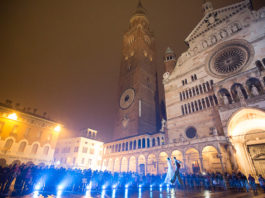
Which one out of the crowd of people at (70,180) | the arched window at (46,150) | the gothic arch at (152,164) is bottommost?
the crowd of people at (70,180)

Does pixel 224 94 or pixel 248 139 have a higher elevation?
pixel 224 94

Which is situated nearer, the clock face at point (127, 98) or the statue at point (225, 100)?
the statue at point (225, 100)

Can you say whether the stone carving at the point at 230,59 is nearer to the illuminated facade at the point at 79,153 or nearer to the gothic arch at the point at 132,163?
the gothic arch at the point at 132,163

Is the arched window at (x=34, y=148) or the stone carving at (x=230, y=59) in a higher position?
the stone carving at (x=230, y=59)

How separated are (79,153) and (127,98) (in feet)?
65.8

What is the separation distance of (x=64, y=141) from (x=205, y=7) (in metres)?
51.9

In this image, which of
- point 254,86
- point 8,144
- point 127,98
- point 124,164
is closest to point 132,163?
point 124,164

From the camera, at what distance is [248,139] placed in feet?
65.3

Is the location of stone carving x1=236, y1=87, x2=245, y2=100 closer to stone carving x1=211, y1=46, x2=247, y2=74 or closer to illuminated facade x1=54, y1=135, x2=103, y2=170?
stone carving x1=211, y1=46, x2=247, y2=74

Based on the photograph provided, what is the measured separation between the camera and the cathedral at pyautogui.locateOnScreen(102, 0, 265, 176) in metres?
18.9

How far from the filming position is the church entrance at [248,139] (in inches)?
730

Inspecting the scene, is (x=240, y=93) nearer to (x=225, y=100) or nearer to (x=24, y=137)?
(x=225, y=100)

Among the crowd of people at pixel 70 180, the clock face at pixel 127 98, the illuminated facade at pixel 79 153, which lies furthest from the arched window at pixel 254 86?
the illuminated facade at pixel 79 153

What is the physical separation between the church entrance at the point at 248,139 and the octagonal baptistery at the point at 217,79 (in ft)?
3.54
